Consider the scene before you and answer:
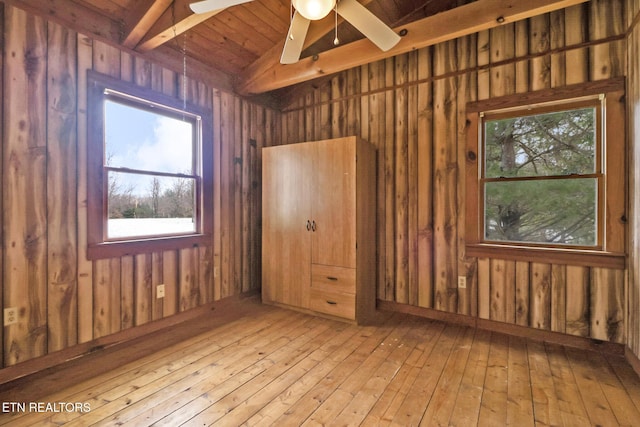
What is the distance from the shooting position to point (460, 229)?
2898 mm

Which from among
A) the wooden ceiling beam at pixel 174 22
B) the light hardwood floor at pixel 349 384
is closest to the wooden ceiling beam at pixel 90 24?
the wooden ceiling beam at pixel 174 22

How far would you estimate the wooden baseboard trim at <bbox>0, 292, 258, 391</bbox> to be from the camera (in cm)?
196

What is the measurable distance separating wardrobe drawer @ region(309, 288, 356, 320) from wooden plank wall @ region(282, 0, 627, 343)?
2.06ft

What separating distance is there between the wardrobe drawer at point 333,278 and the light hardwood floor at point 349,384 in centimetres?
45

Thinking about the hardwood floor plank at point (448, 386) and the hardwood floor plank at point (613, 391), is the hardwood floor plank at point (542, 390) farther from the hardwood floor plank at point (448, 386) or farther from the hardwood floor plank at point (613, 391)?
the hardwood floor plank at point (448, 386)

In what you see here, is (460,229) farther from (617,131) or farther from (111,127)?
(111,127)

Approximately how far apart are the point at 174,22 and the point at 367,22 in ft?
5.00


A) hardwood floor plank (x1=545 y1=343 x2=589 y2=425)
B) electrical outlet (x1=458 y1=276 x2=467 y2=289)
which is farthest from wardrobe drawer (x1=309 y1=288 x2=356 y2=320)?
hardwood floor plank (x1=545 y1=343 x2=589 y2=425)

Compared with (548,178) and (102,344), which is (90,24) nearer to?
(102,344)

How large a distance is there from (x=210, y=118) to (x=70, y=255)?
73.1 inches

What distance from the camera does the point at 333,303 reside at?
2.99 m

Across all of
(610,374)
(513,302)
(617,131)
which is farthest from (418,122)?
(610,374)

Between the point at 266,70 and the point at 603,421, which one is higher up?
the point at 266,70

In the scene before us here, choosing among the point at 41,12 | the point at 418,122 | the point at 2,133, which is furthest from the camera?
the point at 418,122
